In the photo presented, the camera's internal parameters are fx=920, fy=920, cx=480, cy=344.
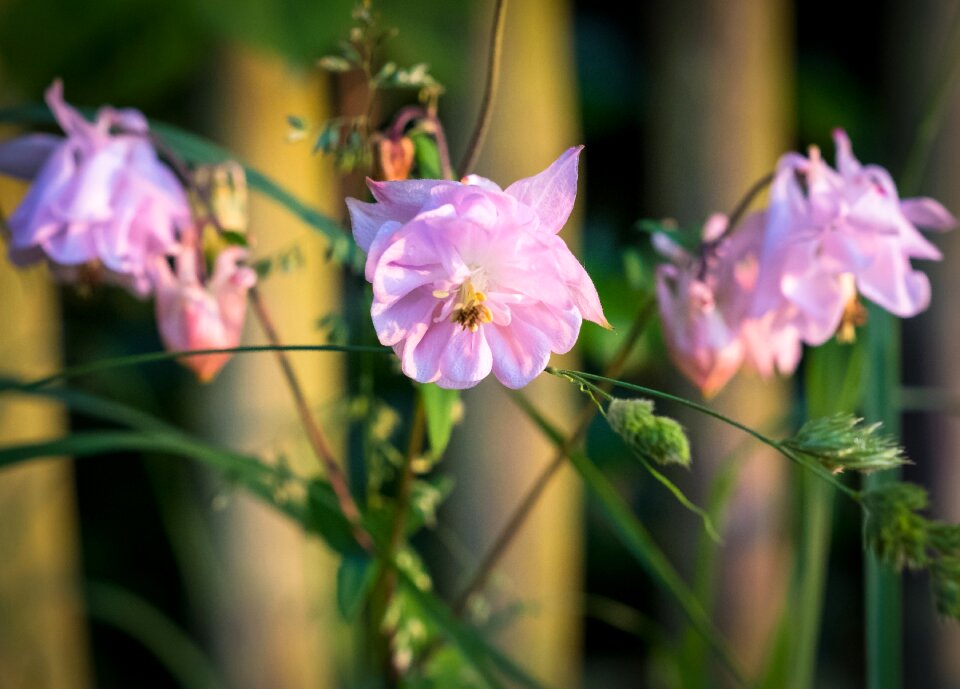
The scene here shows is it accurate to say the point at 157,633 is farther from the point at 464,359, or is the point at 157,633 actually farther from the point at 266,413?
the point at 464,359

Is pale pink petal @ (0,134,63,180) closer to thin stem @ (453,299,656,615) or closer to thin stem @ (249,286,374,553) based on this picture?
thin stem @ (249,286,374,553)

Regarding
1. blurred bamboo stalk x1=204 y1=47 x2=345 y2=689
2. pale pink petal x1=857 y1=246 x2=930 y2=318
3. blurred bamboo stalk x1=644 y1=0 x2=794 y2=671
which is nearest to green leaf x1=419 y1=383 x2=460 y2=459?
pale pink petal x1=857 y1=246 x2=930 y2=318

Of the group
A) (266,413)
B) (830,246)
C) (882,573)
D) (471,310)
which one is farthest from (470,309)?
(266,413)

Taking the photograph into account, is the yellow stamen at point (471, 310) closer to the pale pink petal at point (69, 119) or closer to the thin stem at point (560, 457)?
the thin stem at point (560, 457)

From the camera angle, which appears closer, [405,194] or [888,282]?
[405,194]

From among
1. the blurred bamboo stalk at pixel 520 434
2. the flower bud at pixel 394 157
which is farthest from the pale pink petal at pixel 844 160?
A: the blurred bamboo stalk at pixel 520 434
